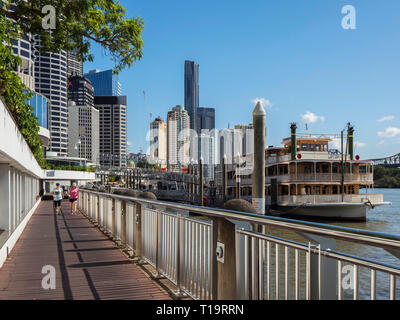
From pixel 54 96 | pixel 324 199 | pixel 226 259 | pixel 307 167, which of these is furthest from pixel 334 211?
pixel 54 96

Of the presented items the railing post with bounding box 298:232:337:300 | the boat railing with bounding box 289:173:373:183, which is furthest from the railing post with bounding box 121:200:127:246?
the boat railing with bounding box 289:173:373:183

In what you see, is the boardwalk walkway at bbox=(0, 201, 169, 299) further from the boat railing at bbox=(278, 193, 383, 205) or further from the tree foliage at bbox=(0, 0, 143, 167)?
the boat railing at bbox=(278, 193, 383, 205)

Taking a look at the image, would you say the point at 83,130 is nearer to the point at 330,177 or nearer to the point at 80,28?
the point at 330,177

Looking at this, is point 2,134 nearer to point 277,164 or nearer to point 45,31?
point 45,31

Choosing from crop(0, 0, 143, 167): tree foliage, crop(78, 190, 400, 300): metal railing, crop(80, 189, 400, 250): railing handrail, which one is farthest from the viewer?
crop(0, 0, 143, 167): tree foliage

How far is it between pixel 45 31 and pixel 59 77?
173m

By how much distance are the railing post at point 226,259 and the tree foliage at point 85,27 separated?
6.38 meters

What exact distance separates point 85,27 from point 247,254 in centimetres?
723

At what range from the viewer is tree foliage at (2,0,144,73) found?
8.31 meters

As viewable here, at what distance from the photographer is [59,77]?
168750mm

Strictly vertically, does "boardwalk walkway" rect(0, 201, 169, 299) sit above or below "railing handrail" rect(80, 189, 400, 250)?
below
